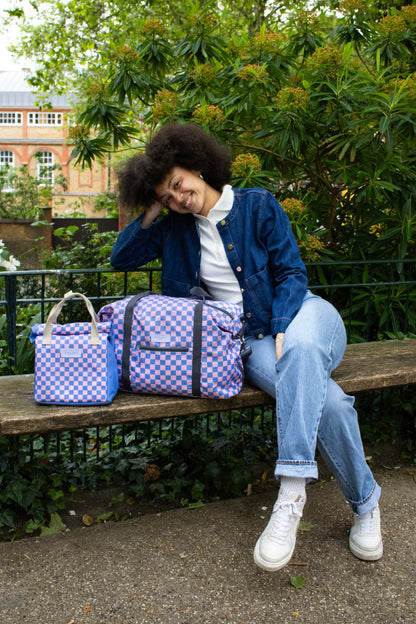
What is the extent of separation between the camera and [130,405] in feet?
7.77

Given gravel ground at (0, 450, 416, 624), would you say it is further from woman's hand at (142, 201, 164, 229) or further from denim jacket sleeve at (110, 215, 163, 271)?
woman's hand at (142, 201, 164, 229)

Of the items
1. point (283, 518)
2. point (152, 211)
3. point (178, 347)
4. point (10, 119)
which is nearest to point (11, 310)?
point (152, 211)

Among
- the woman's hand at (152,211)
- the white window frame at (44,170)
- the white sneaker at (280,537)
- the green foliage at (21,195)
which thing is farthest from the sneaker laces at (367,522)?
the green foliage at (21,195)

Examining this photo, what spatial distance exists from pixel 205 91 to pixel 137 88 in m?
0.54

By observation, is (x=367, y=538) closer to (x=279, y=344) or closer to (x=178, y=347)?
(x=279, y=344)

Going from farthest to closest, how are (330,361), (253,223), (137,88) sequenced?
1. (137,88)
2. (253,223)
3. (330,361)

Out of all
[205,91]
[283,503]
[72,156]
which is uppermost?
[205,91]

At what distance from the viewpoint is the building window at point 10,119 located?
51562 millimetres

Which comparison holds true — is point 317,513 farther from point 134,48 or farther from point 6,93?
point 6,93

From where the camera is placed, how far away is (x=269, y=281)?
2.79 m

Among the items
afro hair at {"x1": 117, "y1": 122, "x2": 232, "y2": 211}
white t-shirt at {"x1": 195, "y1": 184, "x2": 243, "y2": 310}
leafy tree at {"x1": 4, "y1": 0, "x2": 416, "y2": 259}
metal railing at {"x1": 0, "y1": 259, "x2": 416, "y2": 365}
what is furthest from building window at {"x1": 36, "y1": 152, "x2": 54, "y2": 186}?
white t-shirt at {"x1": 195, "y1": 184, "x2": 243, "y2": 310}

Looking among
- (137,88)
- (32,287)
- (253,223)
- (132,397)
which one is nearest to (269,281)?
(253,223)

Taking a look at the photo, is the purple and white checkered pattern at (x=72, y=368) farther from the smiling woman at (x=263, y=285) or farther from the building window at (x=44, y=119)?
the building window at (x=44, y=119)

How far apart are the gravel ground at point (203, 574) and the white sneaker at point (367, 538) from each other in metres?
0.04
